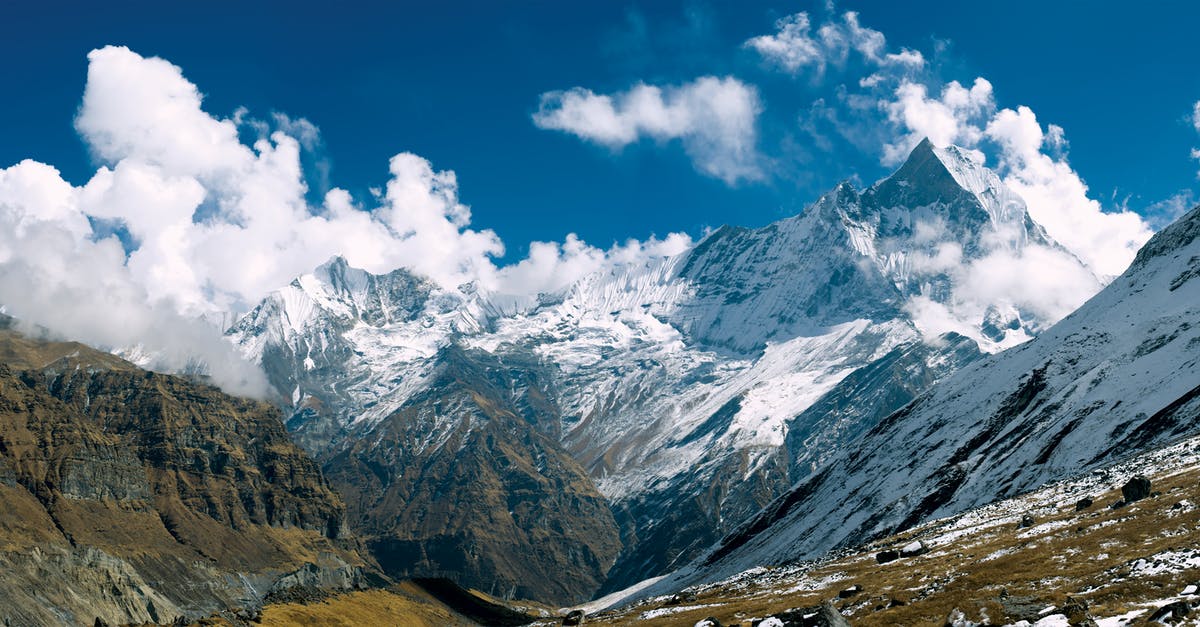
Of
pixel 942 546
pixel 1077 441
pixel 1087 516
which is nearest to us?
pixel 1087 516

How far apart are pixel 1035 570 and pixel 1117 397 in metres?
141

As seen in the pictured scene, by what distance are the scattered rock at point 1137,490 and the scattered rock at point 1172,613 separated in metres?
50.0

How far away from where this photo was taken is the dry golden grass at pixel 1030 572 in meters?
54.9

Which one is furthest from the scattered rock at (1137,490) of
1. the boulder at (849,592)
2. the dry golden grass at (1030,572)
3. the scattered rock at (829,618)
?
the scattered rock at (829,618)

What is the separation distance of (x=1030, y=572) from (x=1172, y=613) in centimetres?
2224

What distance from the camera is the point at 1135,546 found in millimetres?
66188

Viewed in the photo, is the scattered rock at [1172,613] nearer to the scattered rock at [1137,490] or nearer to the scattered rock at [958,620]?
the scattered rock at [958,620]

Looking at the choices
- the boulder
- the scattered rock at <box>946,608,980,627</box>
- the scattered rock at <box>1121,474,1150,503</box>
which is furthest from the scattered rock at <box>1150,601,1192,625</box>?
the scattered rock at <box>1121,474,1150,503</box>

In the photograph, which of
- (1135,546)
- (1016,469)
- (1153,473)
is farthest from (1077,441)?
(1135,546)

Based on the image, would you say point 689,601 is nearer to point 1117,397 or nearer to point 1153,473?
point 1153,473

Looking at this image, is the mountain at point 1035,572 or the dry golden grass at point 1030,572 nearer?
the mountain at point 1035,572

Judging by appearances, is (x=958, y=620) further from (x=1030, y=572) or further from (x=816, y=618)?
(x=1030, y=572)

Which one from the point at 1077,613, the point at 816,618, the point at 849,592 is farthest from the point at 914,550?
the point at 1077,613

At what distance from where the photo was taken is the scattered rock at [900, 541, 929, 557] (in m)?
109
